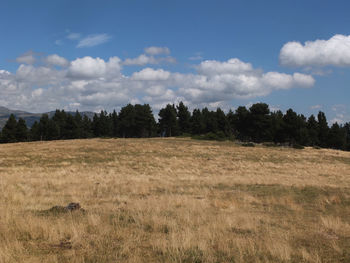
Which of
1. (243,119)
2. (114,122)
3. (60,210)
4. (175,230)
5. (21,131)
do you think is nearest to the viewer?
(175,230)

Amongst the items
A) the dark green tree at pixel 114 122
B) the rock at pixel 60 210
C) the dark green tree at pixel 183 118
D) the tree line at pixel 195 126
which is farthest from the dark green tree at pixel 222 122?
the rock at pixel 60 210

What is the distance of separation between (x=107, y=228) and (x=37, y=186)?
1050cm

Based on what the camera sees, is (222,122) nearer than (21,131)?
No

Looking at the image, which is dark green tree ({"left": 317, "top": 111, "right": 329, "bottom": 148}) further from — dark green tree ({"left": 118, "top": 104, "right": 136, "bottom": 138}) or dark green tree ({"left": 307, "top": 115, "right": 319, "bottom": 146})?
dark green tree ({"left": 118, "top": 104, "right": 136, "bottom": 138})

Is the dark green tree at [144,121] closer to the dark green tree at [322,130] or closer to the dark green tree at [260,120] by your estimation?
the dark green tree at [260,120]

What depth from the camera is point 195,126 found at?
105 metres

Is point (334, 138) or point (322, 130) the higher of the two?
point (322, 130)

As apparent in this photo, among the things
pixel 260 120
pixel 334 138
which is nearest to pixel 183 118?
pixel 260 120

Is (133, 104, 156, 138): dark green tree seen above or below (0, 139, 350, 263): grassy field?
above

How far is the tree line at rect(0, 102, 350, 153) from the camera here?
83.0 m

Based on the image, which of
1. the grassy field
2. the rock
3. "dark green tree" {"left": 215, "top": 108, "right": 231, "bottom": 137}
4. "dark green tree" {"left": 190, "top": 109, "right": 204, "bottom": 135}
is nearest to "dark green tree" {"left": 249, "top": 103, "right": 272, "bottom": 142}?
"dark green tree" {"left": 215, "top": 108, "right": 231, "bottom": 137}

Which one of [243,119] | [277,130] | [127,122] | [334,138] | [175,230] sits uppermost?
[243,119]

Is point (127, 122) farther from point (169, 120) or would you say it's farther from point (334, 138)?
point (334, 138)

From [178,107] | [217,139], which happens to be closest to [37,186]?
[217,139]
